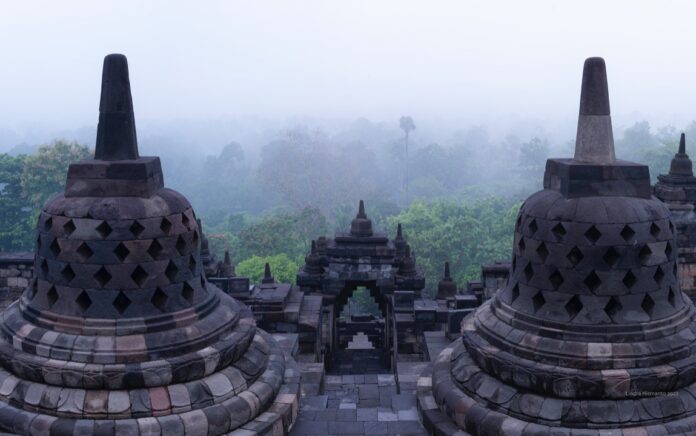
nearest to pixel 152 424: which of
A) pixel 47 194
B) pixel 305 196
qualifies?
pixel 47 194

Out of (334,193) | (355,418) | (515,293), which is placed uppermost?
(515,293)

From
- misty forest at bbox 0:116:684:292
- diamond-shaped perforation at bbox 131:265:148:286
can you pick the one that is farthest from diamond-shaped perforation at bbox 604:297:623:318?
misty forest at bbox 0:116:684:292

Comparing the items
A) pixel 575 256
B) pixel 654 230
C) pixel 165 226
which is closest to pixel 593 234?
pixel 575 256

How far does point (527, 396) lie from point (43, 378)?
4791 mm

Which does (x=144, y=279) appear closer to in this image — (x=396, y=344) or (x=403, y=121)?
(x=396, y=344)

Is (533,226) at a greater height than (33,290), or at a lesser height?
greater

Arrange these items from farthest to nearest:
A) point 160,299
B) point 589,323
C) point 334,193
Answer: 1. point 334,193
2. point 160,299
3. point 589,323

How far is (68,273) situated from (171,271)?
1.02 metres

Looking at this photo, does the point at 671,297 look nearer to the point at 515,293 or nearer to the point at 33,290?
the point at 515,293

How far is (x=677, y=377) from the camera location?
624 cm

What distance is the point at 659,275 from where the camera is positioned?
661cm

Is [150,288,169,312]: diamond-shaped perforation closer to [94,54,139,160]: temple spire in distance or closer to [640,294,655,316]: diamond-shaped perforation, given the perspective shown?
[94,54,139,160]: temple spire in distance

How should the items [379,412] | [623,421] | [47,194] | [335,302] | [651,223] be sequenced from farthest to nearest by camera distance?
[47,194] → [335,302] → [379,412] → [651,223] → [623,421]

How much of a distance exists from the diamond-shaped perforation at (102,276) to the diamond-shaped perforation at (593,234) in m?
4.86
